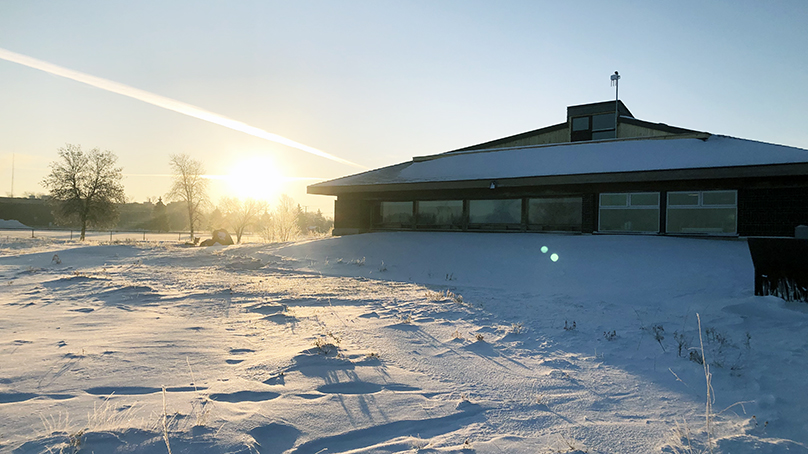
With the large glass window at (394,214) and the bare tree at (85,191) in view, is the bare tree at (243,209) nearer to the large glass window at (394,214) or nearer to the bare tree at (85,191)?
the bare tree at (85,191)

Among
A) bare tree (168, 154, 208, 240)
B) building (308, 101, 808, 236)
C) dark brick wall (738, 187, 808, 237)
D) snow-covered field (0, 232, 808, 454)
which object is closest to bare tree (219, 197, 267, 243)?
bare tree (168, 154, 208, 240)

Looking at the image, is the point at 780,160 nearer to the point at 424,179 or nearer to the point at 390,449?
the point at 424,179

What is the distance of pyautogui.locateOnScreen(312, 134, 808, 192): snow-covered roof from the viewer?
1366 centimetres

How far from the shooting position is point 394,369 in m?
4.37

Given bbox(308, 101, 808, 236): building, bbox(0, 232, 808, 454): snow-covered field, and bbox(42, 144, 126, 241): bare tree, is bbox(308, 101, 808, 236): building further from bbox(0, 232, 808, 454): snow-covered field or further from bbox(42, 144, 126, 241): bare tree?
bbox(42, 144, 126, 241): bare tree

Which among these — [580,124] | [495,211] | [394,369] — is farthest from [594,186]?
[394,369]

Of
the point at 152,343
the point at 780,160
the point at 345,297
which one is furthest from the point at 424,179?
the point at 152,343

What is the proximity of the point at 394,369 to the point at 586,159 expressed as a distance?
15058 millimetres

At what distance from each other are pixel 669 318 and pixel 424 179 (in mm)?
12386

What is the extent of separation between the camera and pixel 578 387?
4.00 meters

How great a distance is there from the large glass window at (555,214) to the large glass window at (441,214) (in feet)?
10.6

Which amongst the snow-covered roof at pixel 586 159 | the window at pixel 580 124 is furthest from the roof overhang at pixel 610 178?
the window at pixel 580 124

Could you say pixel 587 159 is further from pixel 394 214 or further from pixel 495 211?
pixel 394 214

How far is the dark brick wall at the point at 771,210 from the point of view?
504 inches
